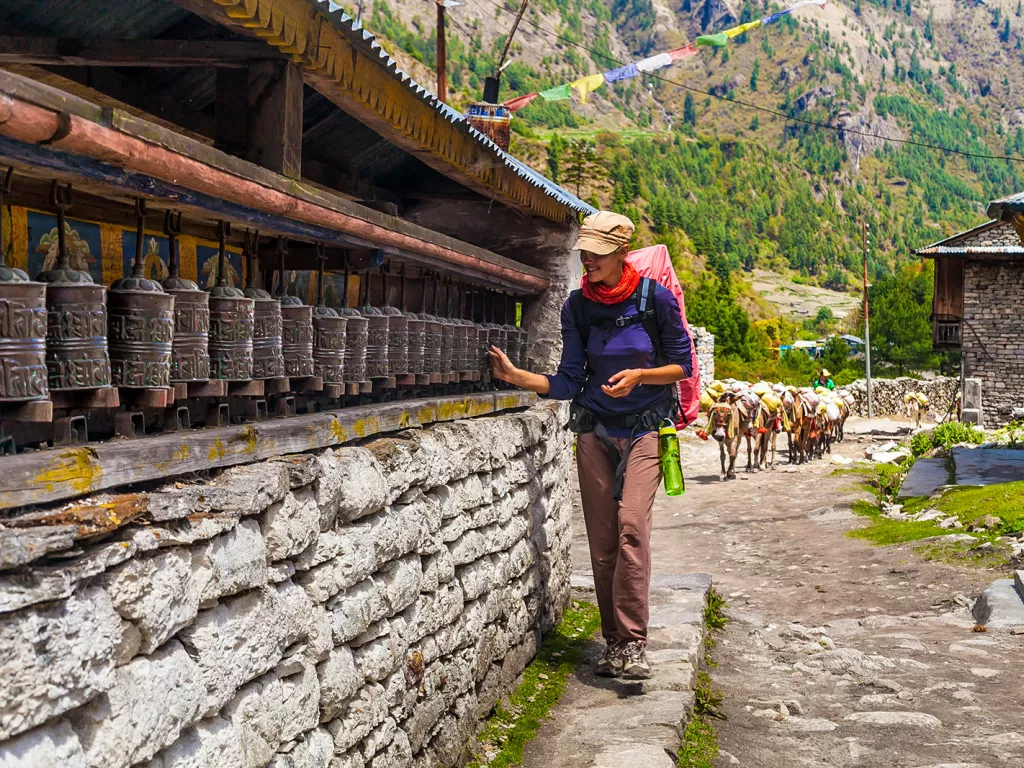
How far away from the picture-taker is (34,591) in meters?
2.05

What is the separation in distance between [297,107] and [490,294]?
→ 374 centimetres

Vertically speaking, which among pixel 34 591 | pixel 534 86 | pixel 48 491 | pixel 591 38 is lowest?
pixel 34 591

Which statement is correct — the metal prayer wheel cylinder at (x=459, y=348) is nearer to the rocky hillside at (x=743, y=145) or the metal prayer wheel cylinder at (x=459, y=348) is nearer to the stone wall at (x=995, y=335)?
the stone wall at (x=995, y=335)

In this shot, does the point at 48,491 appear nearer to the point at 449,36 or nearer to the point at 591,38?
the point at 449,36

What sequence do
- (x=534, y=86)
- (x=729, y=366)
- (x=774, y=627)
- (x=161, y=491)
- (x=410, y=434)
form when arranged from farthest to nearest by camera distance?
1. (x=534, y=86)
2. (x=729, y=366)
3. (x=774, y=627)
4. (x=410, y=434)
5. (x=161, y=491)

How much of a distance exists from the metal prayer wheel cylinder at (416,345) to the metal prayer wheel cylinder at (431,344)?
0.06m

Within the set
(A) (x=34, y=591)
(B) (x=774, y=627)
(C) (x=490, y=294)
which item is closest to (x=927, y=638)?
(B) (x=774, y=627)

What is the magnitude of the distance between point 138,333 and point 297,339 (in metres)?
1.03

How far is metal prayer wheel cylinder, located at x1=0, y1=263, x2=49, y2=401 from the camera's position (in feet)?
7.95

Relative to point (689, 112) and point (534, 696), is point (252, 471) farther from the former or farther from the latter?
point (689, 112)

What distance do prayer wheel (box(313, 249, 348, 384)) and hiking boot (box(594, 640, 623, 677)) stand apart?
7.90ft

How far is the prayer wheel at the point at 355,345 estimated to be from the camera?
4512 millimetres

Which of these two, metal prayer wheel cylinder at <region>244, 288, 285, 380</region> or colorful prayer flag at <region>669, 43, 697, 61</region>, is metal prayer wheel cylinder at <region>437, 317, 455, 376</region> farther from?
colorful prayer flag at <region>669, 43, 697, 61</region>

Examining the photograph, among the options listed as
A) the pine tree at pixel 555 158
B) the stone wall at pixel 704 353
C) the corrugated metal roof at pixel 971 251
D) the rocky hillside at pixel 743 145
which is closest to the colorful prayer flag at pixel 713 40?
the corrugated metal roof at pixel 971 251
